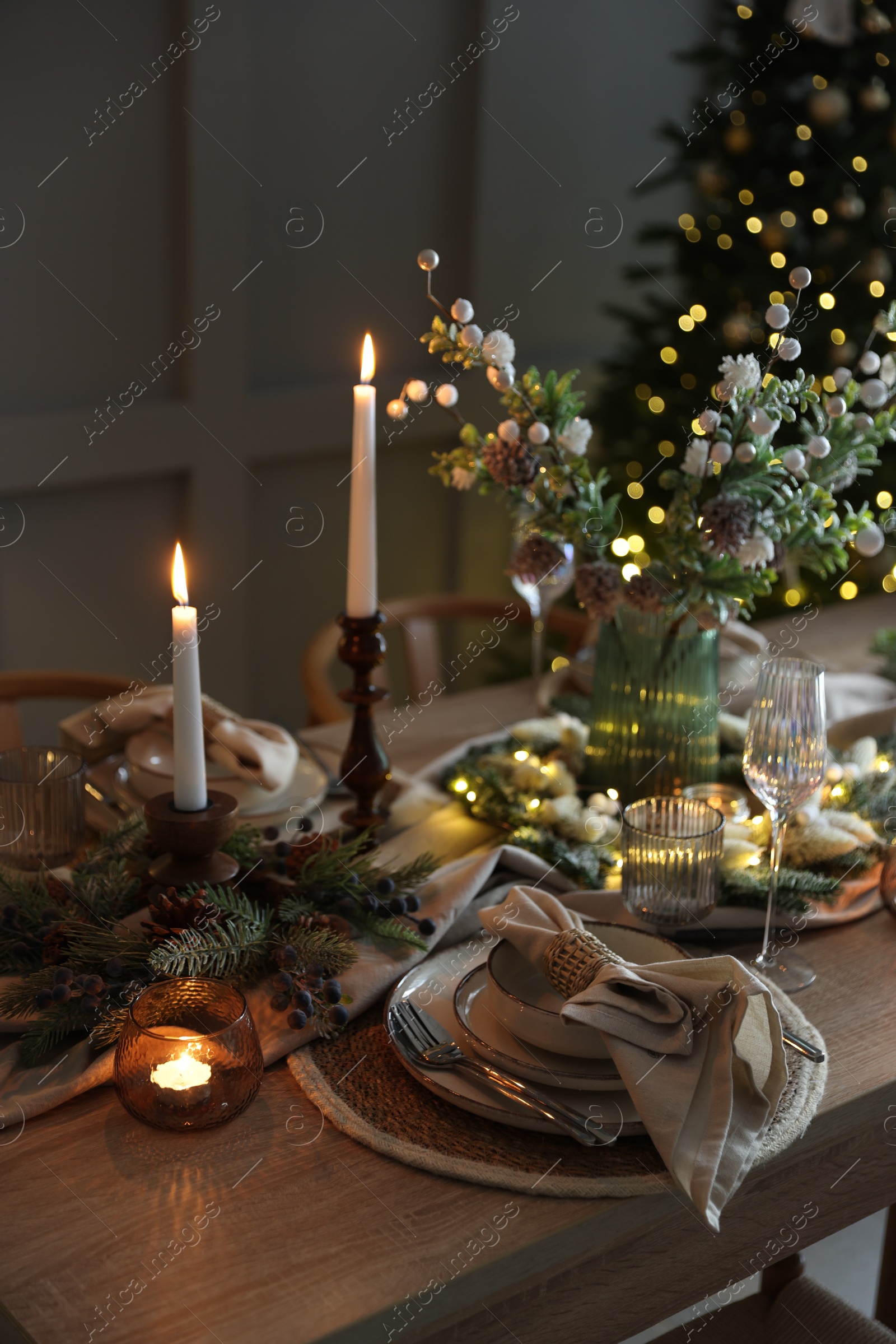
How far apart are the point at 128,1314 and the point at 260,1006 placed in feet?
0.98

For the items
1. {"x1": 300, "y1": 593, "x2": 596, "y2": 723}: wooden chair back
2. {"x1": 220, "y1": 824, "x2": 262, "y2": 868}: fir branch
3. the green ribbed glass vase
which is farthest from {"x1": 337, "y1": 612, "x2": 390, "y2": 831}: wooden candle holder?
{"x1": 300, "y1": 593, "x2": 596, "y2": 723}: wooden chair back

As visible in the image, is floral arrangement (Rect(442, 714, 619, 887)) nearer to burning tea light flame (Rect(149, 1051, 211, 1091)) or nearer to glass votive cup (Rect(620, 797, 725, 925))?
glass votive cup (Rect(620, 797, 725, 925))

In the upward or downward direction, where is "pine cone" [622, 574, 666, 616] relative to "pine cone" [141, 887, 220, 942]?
upward

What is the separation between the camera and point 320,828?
1296mm

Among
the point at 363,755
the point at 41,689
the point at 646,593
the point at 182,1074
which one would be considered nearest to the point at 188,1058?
the point at 182,1074

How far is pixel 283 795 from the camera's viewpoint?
4.32 feet

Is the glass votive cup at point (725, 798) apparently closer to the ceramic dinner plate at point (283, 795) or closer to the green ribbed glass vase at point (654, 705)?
the green ribbed glass vase at point (654, 705)

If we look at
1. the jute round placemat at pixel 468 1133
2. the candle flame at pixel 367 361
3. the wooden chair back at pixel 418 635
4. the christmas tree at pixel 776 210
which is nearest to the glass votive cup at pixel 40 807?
the jute round placemat at pixel 468 1133

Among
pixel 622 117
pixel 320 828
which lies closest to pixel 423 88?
pixel 622 117

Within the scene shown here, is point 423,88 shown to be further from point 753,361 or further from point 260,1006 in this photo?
point 260,1006

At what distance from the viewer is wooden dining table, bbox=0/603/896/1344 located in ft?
2.45

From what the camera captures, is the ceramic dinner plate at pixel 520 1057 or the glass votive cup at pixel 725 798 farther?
→ the glass votive cup at pixel 725 798

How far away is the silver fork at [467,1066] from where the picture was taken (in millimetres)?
867

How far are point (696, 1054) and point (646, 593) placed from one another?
1.75 feet
